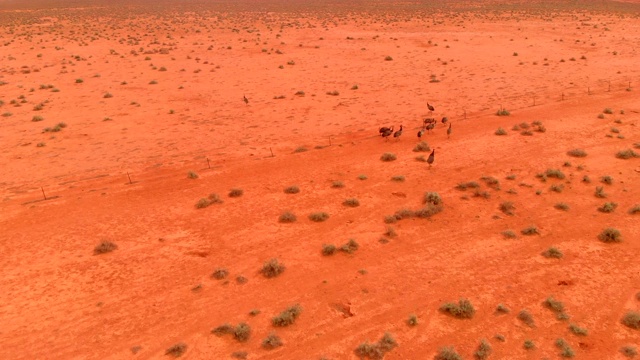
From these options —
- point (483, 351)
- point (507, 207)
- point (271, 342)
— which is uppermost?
point (507, 207)

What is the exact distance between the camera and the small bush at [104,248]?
1417 centimetres

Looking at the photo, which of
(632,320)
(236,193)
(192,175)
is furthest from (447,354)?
(192,175)

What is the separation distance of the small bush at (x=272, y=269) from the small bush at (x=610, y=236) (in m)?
9.29

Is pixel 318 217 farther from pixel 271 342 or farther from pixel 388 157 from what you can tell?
pixel 271 342

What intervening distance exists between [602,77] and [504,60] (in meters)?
8.38

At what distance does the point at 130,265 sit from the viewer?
44.4ft

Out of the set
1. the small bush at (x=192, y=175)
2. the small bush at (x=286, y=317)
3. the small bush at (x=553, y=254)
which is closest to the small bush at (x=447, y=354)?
the small bush at (x=286, y=317)

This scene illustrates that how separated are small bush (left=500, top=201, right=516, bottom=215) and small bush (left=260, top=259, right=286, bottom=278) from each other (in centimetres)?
771

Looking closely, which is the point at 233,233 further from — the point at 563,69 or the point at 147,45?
the point at 147,45

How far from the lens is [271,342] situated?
33.9ft

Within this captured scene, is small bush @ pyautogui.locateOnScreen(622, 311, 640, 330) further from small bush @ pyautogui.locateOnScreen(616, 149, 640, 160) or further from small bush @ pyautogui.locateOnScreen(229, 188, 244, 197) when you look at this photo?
small bush @ pyautogui.locateOnScreen(229, 188, 244, 197)

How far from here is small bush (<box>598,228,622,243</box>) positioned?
13.7 m

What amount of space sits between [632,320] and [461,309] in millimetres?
3684

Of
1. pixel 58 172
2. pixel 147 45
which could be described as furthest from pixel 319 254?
pixel 147 45
